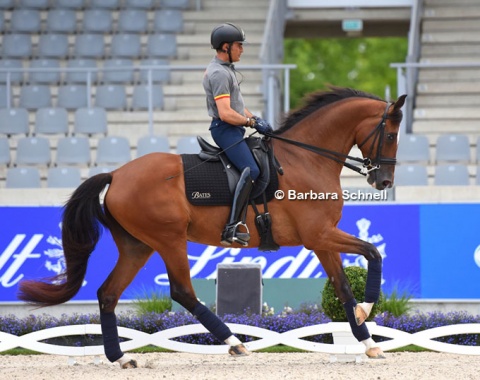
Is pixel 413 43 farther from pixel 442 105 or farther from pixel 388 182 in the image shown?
pixel 388 182

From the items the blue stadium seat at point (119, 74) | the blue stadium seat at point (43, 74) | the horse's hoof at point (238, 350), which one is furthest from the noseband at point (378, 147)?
the blue stadium seat at point (43, 74)

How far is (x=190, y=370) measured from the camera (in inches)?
326

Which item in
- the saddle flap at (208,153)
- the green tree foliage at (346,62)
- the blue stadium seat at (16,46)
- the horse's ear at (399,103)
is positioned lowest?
the saddle flap at (208,153)

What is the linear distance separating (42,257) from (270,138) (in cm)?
448

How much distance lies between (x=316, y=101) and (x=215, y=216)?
1.52 meters

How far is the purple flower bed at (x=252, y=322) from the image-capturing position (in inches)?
416

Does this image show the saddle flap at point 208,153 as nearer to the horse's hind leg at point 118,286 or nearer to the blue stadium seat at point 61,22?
the horse's hind leg at point 118,286

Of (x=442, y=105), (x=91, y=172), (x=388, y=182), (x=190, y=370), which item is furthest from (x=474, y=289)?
(x=442, y=105)

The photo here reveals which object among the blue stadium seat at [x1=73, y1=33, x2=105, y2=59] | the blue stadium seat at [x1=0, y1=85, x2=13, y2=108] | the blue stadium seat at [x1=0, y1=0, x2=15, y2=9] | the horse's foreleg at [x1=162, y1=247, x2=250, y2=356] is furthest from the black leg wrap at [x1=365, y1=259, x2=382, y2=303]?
the blue stadium seat at [x1=0, y1=0, x2=15, y2=9]

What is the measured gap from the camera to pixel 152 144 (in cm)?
1510

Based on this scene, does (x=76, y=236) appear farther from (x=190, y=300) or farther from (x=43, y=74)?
(x=43, y=74)

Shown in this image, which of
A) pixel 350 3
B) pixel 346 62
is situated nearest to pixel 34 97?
pixel 350 3

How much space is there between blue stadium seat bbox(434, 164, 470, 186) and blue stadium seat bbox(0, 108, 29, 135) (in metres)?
6.89

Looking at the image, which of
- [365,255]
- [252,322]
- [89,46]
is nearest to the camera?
[365,255]
